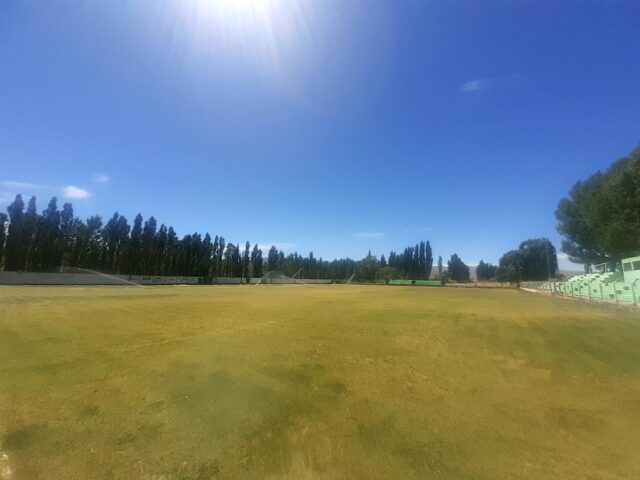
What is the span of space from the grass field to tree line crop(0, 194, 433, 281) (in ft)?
244

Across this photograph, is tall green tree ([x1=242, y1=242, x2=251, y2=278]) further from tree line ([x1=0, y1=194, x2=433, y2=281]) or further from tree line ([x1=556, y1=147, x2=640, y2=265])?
tree line ([x1=556, y1=147, x2=640, y2=265])

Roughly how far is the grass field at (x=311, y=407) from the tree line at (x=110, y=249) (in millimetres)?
74460

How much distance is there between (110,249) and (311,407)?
3637 inches

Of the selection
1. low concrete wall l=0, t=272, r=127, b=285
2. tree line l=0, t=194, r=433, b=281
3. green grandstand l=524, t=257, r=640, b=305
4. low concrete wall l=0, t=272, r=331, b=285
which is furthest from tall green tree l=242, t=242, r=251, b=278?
green grandstand l=524, t=257, r=640, b=305

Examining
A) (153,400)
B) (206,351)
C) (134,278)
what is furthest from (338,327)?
(134,278)

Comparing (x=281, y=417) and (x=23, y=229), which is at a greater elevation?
(x=23, y=229)

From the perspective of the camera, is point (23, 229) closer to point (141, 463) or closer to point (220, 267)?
point (220, 267)

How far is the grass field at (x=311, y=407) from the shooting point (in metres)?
4.81

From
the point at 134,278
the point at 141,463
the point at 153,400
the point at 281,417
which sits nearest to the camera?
the point at 141,463

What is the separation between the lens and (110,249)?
3346 inches

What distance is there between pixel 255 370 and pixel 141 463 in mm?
3789

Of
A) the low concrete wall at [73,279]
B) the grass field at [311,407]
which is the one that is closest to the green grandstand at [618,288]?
the grass field at [311,407]

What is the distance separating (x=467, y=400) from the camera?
23.2ft

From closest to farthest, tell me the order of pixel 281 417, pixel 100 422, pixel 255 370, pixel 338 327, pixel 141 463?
pixel 141 463, pixel 100 422, pixel 281 417, pixel 255 370, pixel 338 327
